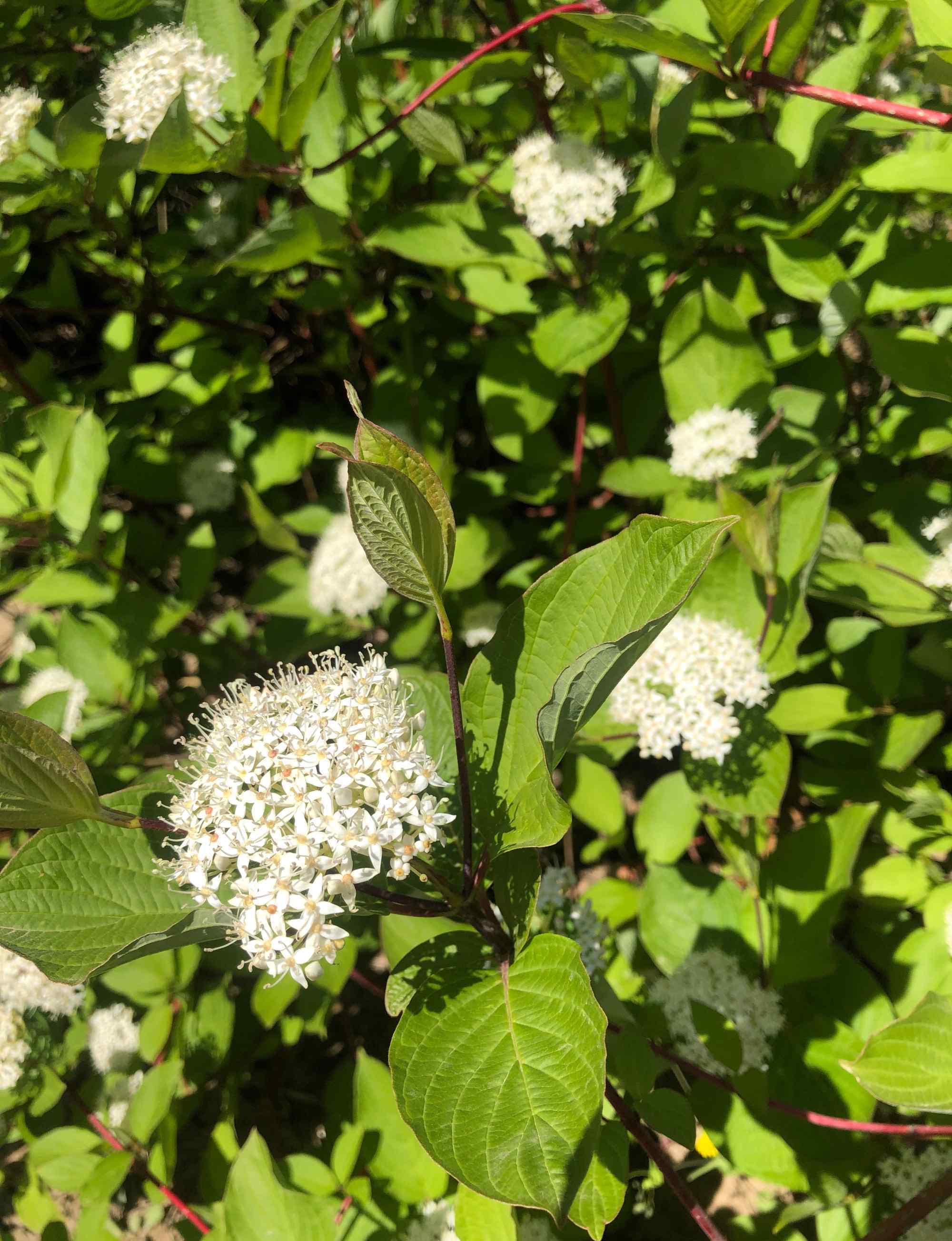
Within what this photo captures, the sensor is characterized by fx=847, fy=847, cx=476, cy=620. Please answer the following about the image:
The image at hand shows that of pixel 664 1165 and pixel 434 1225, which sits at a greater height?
pixel 664 1165

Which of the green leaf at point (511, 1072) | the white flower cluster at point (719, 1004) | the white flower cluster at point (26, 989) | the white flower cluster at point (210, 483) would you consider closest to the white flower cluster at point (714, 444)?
the white flower cluster at point (719, 1004)

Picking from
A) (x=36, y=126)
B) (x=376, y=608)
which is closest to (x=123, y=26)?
(x=36, y=126)

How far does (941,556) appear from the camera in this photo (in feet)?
4.73

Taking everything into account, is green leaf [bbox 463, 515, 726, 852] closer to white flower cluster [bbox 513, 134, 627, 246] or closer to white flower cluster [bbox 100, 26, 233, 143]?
white flower cluster [bbox 513, 134, 627, 246]

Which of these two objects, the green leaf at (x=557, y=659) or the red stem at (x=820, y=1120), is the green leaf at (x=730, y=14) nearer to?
the green leaf at (x=557, y=659)

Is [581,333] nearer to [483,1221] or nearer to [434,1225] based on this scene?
[483,1221]

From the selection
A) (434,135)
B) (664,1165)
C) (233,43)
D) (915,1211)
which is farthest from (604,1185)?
(233,43)

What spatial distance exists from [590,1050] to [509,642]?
0.40 meters

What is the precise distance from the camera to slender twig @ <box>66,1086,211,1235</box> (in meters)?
1.48

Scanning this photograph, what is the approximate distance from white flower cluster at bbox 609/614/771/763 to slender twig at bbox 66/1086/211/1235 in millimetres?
1131

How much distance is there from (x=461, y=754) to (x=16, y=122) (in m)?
1.47

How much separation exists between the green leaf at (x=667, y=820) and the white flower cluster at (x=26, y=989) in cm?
110

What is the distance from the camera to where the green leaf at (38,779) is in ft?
2.25

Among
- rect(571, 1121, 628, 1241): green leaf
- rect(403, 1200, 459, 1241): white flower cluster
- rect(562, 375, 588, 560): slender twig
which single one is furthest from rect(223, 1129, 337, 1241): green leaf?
rect(562, 375, 588, 560): slender twig
